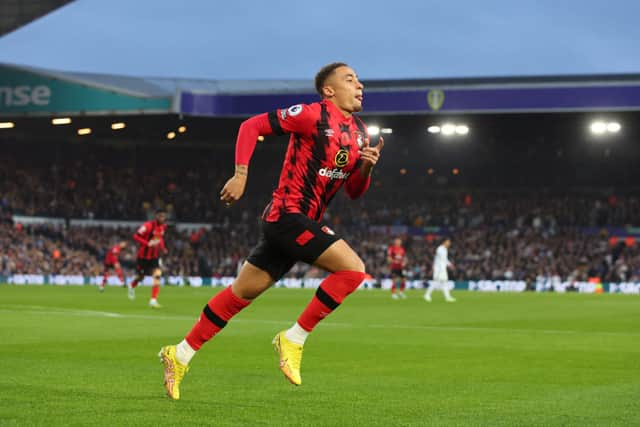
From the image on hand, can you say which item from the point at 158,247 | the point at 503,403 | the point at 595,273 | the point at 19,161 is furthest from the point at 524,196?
the point at 503,403

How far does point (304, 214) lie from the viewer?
288 inches

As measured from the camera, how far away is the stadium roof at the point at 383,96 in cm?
4303

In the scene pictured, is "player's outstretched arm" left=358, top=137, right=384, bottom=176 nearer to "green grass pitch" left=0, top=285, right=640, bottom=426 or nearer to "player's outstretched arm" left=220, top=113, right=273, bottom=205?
"player's outstretched arm" left=220, top=113, right=273, bottom=205

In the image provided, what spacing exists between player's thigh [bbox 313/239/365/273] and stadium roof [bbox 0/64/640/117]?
37.7m

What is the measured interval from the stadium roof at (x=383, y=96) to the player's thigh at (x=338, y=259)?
124 ft

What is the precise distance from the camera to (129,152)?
61.5 m

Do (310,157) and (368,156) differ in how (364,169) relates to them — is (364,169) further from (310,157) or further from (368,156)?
(310,157)

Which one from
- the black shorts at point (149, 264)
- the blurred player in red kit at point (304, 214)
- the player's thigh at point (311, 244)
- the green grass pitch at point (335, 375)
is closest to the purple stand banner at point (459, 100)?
the black shorts at point (149, 264)

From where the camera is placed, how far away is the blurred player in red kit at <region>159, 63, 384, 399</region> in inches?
283

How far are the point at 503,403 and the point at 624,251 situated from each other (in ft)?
154

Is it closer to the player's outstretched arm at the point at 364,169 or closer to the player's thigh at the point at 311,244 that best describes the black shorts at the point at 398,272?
the player's outstretched arm at the point at 364,169

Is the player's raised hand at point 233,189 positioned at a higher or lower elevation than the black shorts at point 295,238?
higher

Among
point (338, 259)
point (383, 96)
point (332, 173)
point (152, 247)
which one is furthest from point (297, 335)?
point (383, 96)

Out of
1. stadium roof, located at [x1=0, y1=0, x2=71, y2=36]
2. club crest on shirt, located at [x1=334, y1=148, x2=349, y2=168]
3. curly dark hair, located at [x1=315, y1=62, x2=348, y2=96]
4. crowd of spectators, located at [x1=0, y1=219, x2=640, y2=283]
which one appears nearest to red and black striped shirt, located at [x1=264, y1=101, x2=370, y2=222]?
club crest on shirt, located at [x1=334, y1=148, x2=349, y2=168]
